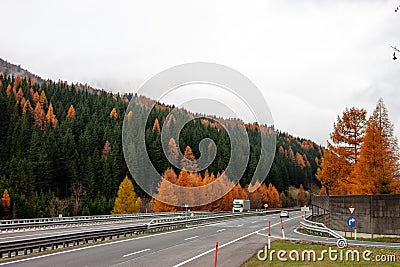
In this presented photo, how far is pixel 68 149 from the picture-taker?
317 ft

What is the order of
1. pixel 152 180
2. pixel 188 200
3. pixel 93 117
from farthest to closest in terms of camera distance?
pixel 93 117
pixel 152 180
pixel 188 200

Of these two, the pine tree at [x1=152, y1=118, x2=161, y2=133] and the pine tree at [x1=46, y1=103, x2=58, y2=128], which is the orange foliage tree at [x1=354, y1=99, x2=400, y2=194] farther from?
the pine tree at [x1=46, y1=103, x2=58, y2=128]

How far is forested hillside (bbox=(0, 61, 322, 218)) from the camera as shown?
82562 mm

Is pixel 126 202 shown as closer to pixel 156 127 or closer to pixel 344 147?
pixel 156 127

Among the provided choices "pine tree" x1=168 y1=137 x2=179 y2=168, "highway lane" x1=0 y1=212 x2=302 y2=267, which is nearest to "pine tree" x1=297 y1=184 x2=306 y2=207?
"pine tree" x1=168 y1=137 x2=179 y2=168

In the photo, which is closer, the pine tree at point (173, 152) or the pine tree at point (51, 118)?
the pine tree at point (173, 152)

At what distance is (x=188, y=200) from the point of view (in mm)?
76812

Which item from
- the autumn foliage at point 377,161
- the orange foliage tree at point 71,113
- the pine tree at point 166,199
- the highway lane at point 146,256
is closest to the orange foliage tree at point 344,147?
the autumn foliage at point 377,161

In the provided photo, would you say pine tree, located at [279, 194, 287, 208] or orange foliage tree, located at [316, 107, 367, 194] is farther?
pine tree, located at [279, 194, 287, 208]

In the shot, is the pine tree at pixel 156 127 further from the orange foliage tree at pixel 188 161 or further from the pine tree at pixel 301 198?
the pine tree at pixel 301 198

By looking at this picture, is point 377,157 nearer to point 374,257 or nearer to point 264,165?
point 374,257

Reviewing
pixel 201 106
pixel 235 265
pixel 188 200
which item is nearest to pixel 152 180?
pixel 188 200

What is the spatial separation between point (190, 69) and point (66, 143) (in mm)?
64019

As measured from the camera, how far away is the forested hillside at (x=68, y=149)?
8256cm
